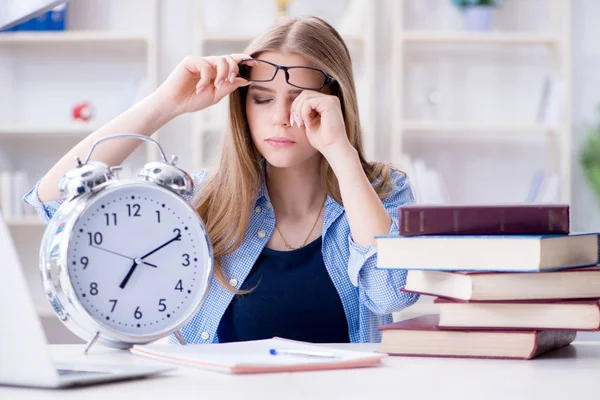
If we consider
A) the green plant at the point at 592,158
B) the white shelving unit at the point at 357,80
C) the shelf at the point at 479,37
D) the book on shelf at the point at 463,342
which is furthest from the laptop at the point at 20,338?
the green plant at the point at 592,158

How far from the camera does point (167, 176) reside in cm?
113

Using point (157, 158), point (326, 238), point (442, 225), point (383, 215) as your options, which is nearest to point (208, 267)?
point (442, 225)

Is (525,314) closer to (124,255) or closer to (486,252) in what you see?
(486,252)

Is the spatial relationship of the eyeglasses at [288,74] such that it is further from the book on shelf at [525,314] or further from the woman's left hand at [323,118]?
the book on shelf at [525,314]

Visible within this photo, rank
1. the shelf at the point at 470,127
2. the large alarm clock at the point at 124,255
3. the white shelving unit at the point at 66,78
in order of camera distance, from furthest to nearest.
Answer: the white shelving unit at the point at 66,78 < the shelf at the point at 470,127 < the large alarm clock at the point at 124,255

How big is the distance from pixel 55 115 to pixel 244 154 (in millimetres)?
2131

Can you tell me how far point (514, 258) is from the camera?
105 cm

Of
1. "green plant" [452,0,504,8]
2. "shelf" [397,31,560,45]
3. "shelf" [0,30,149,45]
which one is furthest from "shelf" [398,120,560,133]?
"shelf" [0,30,149,45]

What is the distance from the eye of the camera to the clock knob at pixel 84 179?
1.09 meters

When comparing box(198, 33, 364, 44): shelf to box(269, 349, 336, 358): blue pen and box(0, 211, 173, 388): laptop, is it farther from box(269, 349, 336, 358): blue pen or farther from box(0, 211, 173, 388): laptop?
box(0, 211, 173, 388): laptop

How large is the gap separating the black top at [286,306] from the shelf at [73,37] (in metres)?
1.99

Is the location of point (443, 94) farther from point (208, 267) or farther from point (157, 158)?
point (208, 267)

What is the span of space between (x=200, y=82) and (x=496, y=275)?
69 cm

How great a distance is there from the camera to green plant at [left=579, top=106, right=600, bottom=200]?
11.2ft
